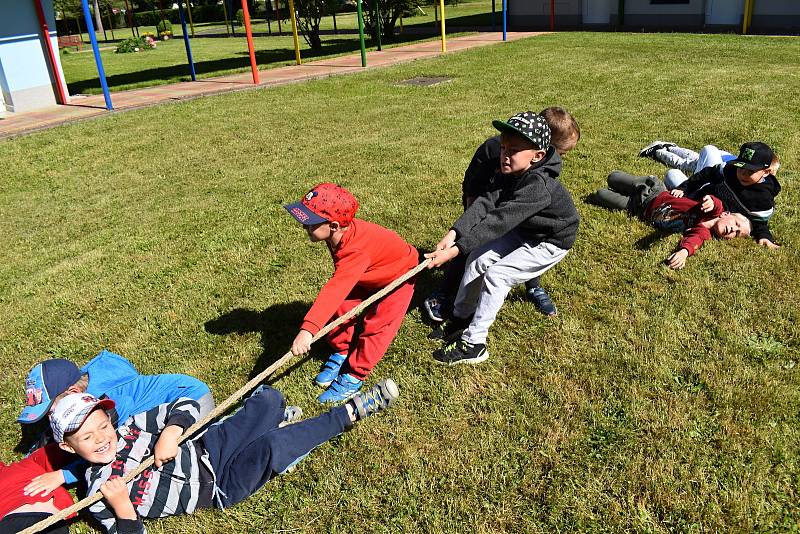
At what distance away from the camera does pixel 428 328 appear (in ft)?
13.5

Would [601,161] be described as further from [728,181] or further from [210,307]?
[210,307]

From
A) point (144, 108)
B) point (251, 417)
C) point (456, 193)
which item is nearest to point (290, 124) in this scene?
point (144, 108)

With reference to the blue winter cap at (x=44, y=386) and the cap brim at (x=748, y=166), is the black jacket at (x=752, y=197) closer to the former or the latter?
the cap brim at (x=748, y=166)

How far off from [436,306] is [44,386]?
7.96ft

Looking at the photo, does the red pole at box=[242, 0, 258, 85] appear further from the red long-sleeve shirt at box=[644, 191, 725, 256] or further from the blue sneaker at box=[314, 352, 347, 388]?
the blue sneaker at box=[314, 352, 347, 388]

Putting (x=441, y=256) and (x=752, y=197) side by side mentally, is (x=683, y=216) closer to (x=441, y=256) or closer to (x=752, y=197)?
(x=752, y=197)

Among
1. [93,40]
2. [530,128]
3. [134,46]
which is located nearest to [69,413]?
[530,128]

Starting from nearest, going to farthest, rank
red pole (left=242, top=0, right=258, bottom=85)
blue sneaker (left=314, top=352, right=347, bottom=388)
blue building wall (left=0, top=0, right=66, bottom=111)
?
1. blue sneaker (left=314, top=352, right=347, bottom=388)
2. blue building wall (left=0, top=0, right=66, bottom=111)
3. red pole (left=242, top=0, right=258, bottom=85)

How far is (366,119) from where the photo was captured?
10203 millimetres

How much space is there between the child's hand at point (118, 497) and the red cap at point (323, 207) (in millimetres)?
1490

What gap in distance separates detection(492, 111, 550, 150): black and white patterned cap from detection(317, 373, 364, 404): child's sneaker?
1.73 metres

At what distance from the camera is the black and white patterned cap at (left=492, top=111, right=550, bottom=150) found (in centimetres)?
337

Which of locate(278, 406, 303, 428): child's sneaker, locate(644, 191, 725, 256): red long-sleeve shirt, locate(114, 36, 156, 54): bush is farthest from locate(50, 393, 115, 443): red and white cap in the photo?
locate(114, 36, 156, 54): bush

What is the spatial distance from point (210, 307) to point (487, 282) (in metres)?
2.21
